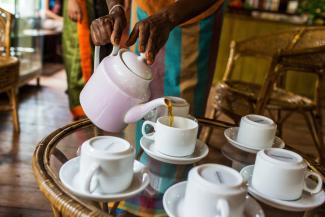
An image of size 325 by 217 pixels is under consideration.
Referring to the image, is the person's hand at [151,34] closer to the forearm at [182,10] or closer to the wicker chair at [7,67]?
the forearm at [182,10]

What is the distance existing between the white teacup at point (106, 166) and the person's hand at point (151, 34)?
19cm

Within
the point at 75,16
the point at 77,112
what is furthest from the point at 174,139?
the point at 77,112

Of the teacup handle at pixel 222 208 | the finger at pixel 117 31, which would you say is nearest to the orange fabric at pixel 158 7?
the finger at pixel 117 31

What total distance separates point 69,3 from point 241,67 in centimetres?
175

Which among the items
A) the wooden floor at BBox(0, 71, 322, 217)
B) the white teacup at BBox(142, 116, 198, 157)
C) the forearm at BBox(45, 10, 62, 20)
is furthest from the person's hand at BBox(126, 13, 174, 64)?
the forearm at BBox(45, 10, 62, 20)

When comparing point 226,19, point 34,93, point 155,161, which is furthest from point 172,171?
point 226,19

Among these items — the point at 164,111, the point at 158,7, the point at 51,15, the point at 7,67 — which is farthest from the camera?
the point at 51,15

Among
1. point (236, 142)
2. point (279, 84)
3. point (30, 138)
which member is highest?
point (236, 142)

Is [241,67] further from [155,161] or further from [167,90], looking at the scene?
[155,161]

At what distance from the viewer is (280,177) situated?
0.57m

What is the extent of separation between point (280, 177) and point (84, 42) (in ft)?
4.74

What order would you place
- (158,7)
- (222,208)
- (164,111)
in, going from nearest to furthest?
(222,208), (164,111), (158,7)

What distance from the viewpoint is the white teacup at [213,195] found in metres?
0.46

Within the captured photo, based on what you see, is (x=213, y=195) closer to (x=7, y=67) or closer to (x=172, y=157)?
(x=172, y=157)
